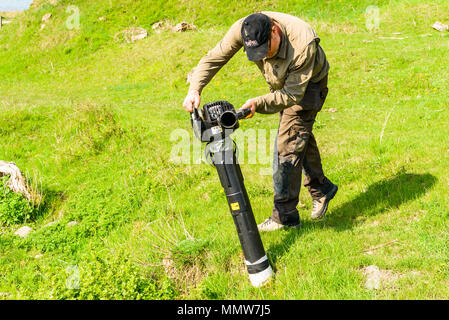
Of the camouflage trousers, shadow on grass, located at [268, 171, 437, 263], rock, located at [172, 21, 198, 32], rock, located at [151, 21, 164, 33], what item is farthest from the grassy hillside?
rock, located at [151, 21, 164, 33]

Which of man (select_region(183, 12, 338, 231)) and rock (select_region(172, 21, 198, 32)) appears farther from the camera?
rock (select_region(172, 21, 198, 32))

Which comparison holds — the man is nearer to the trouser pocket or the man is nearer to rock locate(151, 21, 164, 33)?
the trouser pocket

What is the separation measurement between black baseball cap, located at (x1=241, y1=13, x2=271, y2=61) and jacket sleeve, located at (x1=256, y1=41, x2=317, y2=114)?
0.42m

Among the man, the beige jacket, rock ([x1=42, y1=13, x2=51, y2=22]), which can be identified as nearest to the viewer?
the man

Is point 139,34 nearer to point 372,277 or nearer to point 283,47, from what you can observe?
point 283,47

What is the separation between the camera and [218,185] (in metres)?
7.10

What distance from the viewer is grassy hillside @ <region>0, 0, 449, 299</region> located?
12.2ft

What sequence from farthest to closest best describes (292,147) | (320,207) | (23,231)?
(23,231) → (320,207) → (292,147)

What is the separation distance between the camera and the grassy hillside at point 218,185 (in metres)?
3.71

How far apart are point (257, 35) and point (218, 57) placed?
2.81 ft

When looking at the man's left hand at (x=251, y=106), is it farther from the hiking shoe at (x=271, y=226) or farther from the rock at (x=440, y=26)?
the rock at (x=440, y=26)

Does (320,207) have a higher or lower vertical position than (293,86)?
lower

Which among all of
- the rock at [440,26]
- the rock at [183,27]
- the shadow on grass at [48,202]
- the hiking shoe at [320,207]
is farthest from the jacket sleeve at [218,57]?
the rock at [183,27]

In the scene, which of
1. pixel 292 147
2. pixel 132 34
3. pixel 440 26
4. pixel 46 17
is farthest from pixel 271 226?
pixel 46 17
